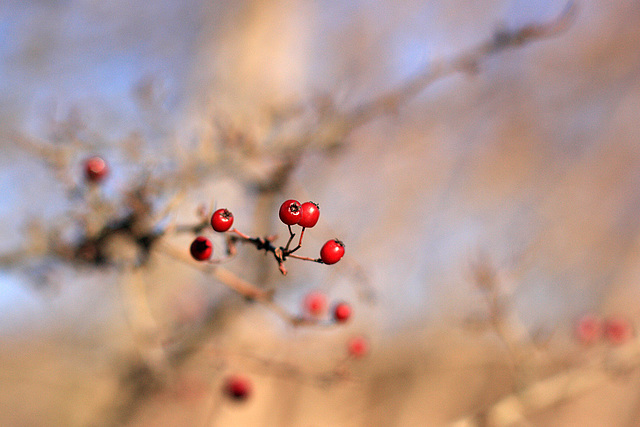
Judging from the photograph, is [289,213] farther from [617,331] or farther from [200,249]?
[617,331]

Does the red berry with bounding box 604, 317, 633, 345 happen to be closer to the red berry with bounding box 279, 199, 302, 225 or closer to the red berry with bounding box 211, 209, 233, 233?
the red berry with bounding box 279, 199, 302, 225

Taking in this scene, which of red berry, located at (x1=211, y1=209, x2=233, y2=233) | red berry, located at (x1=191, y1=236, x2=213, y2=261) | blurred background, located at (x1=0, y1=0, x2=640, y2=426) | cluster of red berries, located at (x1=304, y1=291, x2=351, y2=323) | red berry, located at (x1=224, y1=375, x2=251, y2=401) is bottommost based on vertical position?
red berry, located at (x1=211, y1=209, x2=233, y2=233)

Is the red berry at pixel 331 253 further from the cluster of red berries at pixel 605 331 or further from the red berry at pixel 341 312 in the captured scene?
the cluster of red berries at pixel 605 331

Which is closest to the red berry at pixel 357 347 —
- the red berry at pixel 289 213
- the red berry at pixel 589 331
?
the red berry at pixel 289 213

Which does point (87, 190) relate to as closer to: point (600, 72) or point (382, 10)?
point (382, 10)

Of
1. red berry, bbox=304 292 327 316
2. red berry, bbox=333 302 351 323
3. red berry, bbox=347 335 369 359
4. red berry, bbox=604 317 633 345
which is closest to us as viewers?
red berry, bbox=333 302 351 323

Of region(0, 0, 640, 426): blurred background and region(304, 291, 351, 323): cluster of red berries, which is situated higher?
region(0, 0, 640, 426): blurred background

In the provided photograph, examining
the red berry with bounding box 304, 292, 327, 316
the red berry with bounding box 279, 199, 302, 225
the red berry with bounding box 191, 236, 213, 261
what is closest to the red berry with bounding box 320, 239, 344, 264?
the red berry with bounding box 279, 199, 302, 225

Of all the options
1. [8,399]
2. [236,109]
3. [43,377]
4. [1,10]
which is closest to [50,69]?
[1,10]
